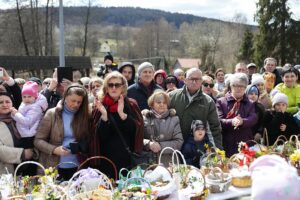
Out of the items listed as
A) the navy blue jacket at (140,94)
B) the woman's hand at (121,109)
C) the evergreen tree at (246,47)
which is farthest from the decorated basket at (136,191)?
the evergreen tree at (246,47)

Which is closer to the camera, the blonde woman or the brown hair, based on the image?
the brown hair

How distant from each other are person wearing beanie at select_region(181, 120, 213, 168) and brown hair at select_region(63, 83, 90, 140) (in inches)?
46.6

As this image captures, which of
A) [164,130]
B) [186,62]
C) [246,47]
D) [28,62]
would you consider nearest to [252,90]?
[164,130]

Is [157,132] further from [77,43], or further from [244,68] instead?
[77,43]

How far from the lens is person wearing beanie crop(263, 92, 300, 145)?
5020mm

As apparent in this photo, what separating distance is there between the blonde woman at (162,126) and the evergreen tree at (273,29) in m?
27.0

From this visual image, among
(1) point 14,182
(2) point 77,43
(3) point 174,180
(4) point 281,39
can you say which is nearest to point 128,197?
(3) point 174,180

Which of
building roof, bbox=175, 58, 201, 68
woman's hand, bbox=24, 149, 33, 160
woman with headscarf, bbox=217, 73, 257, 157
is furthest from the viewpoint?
building roof, bbox=175, 58, 201, 68

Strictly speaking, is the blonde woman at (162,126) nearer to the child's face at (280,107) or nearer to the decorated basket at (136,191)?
the decorated basket at (136,191)

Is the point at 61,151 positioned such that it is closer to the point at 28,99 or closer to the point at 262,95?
the point at 28,99

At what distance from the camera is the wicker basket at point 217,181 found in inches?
126

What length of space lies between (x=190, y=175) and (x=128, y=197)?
0.78m

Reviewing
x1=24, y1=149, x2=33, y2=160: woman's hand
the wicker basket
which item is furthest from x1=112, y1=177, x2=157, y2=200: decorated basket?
x1=24, y1=149, x2=33, y2=160: woman's hand

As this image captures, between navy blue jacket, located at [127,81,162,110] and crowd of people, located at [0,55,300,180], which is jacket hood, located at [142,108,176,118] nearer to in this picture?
crowd of people, located at [0,55,300,180]
